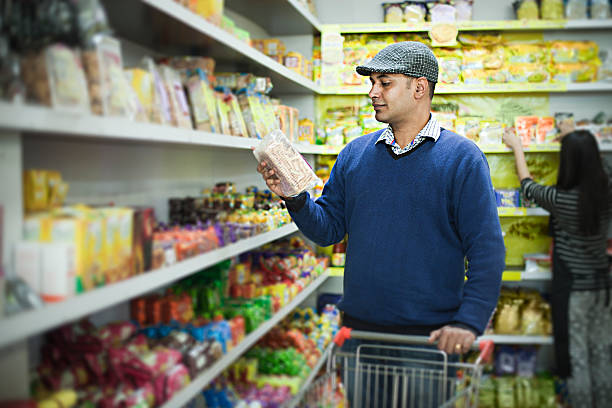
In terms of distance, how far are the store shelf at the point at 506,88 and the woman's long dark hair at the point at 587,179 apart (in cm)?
46

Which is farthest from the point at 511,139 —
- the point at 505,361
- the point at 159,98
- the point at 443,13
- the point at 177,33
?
the point at 159,98

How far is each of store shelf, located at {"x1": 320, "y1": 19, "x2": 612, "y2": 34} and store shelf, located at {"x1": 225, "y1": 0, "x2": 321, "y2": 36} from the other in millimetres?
283

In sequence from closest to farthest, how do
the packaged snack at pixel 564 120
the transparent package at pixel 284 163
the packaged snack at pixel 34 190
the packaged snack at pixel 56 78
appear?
the packaged snack at pixel 56 78 < the packaged snack at pixel 34 190 < the transparent package at pixel 284 163 < the packaged snack at pixel 564 120

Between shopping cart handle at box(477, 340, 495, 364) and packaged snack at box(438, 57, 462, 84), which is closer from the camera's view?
shopping cart handle at box(477, 340, 495, 364)

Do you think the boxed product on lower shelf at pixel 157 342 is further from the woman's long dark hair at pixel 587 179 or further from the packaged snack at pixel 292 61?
the woman's long dark hair at pixel 587 179

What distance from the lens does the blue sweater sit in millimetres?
2158

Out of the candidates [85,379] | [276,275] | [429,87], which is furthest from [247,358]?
[429,87]

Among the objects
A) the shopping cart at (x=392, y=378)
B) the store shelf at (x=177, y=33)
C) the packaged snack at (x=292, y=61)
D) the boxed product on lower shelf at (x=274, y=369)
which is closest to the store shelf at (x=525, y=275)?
the boxed product on lower shelf at (x=274, y=369)

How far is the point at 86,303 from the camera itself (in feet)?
4.32

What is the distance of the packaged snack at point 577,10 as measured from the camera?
4184 mm

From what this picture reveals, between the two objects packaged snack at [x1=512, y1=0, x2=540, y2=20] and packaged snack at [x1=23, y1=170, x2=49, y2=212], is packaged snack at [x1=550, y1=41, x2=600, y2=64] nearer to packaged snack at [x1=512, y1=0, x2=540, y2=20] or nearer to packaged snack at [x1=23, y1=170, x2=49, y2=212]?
packaged snack at [x1=512, y1=0, x2=540, y2=20]

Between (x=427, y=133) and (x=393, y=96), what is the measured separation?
0.71ft

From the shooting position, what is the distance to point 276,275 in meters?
3.20

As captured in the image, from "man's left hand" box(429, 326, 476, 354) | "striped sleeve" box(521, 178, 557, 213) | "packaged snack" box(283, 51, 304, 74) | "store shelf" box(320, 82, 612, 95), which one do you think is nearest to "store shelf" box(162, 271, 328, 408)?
"man's left hand" box(429, 326, 476, 354)
